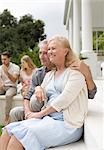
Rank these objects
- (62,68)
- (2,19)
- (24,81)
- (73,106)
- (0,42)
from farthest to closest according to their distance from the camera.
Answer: (2,19) → (0,42) → (24,81) → (62,68) → (73,106)

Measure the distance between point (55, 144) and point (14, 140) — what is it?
35cm

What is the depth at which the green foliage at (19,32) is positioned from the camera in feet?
132

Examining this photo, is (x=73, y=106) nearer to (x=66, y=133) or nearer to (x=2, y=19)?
(x=66, y=133)

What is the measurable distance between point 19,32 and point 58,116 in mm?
39776

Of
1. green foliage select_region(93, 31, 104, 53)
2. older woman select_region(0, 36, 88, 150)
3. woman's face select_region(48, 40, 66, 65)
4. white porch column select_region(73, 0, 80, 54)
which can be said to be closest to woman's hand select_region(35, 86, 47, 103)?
older woman select_region(0, 36, 88, 150)

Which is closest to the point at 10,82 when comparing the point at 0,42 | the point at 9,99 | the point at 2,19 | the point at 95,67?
the point at 9,99

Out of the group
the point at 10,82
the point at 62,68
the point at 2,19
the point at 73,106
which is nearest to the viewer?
the point at 73,106

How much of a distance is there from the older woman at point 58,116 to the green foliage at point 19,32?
34700 millimetres

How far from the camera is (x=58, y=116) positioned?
3373mm

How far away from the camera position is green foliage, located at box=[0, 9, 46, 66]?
40.2 meters

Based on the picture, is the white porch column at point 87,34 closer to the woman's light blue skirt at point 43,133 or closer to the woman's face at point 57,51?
the woman's face at point 57,51

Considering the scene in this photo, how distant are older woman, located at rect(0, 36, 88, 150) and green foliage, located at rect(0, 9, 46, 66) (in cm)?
3470

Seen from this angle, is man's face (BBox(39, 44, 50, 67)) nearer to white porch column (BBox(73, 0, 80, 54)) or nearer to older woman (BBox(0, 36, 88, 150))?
older woman (BBox(0, 36, 88, 150))

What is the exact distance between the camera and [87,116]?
11.4 ft
